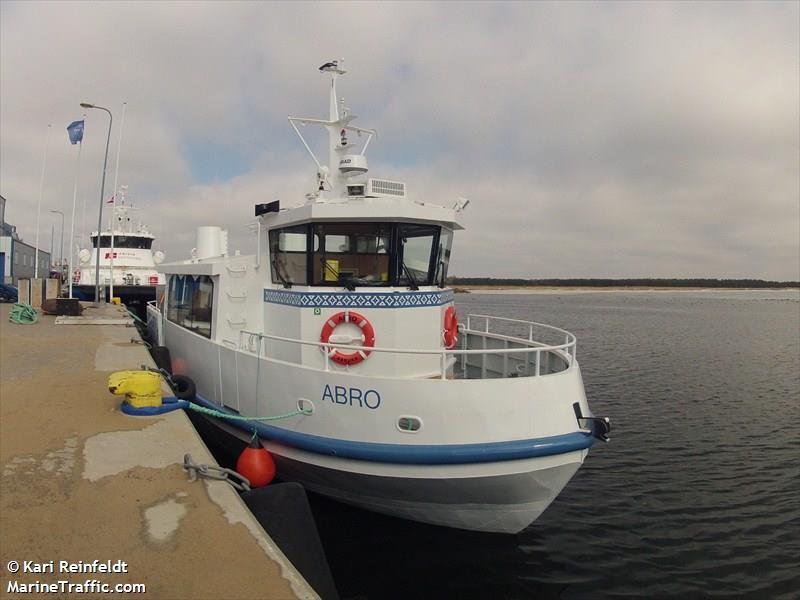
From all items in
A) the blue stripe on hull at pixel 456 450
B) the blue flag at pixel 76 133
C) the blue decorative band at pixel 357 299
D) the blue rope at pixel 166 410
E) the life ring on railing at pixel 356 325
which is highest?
the blue flag at pixel 76 133

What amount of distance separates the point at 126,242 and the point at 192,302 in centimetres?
1996

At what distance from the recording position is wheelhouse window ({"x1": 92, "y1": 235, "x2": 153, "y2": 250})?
26.8 metres

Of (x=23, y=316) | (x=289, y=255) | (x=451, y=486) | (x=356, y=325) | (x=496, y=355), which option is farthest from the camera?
(x=23, y=316)

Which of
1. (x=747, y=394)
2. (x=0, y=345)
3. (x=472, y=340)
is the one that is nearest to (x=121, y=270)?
(x=0, y=345)

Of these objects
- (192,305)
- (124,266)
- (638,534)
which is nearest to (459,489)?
(638,534)

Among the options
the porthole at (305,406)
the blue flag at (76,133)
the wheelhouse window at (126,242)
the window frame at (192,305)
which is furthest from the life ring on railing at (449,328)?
the wheelhouse window at (126,242)

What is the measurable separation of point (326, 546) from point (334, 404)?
173 cm

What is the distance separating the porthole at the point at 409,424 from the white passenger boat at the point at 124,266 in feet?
72.2

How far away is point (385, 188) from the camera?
7418mm

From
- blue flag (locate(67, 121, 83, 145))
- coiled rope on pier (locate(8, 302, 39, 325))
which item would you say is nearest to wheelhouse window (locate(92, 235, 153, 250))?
blue flag (locate(67, 121, 83, 145))

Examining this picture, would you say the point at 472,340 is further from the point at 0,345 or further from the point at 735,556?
the point at 0,345

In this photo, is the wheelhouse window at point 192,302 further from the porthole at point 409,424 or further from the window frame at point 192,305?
the porthole at point 409,424

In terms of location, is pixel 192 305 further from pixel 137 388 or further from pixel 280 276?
pixel 137 388

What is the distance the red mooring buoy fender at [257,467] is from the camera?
6469 mm
